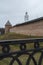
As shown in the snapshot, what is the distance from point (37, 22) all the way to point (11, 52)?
490 inches

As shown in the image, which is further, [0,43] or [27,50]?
[27,50]

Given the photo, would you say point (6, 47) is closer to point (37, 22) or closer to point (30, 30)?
point (37, 22)

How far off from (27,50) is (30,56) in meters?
0.06

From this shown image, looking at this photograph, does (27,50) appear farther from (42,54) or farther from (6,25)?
(6,25)

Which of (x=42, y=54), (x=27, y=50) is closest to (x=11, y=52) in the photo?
(x=27, y=50)

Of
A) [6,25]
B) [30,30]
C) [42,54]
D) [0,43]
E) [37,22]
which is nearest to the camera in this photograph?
[0,43]

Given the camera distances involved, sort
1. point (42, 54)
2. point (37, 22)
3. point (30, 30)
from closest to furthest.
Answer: point (42, 54) < point (37, 22) < point (30, 30)

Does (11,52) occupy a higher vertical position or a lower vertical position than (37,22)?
lower

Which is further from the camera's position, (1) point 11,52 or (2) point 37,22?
(2) point 37,22

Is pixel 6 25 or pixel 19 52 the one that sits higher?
pixel 6 25

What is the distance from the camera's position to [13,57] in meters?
1.10

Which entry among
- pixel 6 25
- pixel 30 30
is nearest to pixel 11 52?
pixel 30 30

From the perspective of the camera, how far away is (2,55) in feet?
3.36

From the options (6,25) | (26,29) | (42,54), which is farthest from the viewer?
(6,25)
